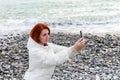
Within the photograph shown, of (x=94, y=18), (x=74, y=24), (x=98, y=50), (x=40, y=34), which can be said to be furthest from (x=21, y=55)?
(x=94, y=18)

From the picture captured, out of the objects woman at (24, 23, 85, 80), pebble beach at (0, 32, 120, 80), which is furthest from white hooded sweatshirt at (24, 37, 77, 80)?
pebble beach at (0, 32, 120, 80)

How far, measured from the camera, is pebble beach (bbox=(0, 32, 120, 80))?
1118cm

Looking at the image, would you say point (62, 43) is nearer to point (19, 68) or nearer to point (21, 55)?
point (21, 55)

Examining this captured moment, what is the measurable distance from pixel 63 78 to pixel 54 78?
0.79 feet

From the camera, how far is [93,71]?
1162 centimetres

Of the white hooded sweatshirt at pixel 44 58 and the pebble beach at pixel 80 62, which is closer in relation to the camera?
the white hooded sweatshirt at pixel 44 58

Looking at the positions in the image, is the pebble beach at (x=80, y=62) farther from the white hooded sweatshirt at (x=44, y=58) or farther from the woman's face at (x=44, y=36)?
the woman's face at (x=44, y=36)

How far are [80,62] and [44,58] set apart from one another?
766 cm

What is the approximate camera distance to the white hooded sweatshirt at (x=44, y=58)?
16.6 feet

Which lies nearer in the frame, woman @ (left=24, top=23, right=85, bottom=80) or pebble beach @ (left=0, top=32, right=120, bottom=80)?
woman @ (left=24, top=23, right=85, bottom=80)

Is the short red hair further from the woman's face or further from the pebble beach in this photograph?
the pebble beach

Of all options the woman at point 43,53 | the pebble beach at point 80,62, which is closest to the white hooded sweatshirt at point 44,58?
the woman at point 43,53

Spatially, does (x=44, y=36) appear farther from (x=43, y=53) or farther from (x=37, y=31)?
(x=43, y=53)

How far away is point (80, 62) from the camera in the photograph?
12.7m
